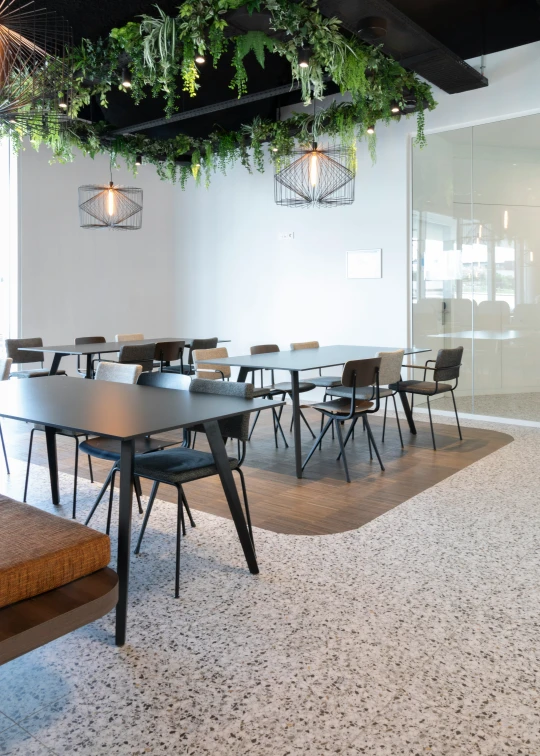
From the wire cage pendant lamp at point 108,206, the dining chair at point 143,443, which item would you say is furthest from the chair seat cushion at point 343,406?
the wire cage pendant lamp at point 108,206

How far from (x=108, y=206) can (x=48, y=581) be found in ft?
19.5

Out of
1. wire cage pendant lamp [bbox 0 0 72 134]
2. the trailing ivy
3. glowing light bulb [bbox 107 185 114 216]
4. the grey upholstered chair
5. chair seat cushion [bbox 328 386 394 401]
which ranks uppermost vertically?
the trailing ivy

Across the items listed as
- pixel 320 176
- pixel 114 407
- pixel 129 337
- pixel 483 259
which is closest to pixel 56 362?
pixel 129 337

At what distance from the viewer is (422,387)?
545cm

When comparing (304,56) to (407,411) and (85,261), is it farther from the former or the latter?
(85,261)

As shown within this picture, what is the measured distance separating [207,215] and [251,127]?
2042mm

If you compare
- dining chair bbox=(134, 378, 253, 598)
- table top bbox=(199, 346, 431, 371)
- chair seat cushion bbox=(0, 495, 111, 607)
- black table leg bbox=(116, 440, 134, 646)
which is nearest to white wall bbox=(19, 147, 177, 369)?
table top bbox=(199, 346, 431, 371)

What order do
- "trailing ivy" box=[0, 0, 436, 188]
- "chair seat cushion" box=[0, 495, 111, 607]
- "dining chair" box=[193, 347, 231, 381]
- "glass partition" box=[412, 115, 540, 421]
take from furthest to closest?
"glass partition" box=[412, 115, 540, 421]
"dining chair" box=[193, 347, 231, 381]
"trailing ivy" box=[0, 0, 436, 188]
"chair seat cushion" box=[0, 495, 111, 607]

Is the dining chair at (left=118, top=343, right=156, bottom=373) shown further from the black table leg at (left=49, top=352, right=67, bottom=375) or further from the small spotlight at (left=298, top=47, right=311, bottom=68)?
the small spotlight at (left=298, top=47, right=311, bottom=68)

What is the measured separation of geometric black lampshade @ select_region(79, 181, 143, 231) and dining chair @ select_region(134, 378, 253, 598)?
4.24 metres

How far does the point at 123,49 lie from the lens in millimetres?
5168

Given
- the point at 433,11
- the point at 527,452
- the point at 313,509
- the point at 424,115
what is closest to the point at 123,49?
the point at 433,11

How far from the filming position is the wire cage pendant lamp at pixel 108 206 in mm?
6855

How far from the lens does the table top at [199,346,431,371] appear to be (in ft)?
15.1
